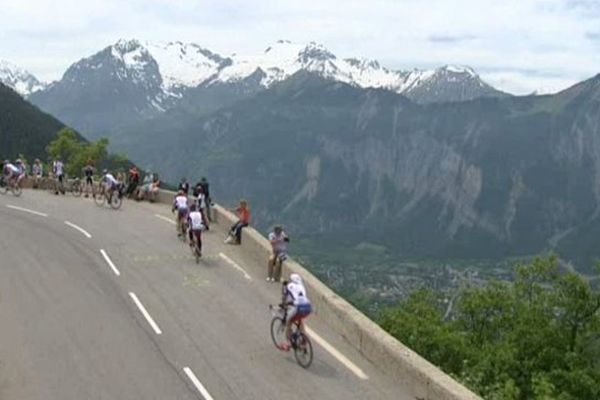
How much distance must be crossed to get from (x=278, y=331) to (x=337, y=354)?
5.10 ft

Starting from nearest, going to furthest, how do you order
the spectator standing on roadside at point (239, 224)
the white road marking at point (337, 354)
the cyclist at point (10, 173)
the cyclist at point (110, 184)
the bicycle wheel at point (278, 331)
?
1. the white road marking at point (337, 354)
2. the bicycle wheel at point (278, 331)
3. the spectator standing on roadside at point (239, 224)
4. the cyclist at point (110, 184)
5. the cyclist at point (10, 173)

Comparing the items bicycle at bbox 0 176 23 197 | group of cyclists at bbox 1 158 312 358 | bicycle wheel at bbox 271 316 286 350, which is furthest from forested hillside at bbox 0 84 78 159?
bicycle wheel at bbox 271 316 286 350

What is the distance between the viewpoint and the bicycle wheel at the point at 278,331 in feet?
61.9

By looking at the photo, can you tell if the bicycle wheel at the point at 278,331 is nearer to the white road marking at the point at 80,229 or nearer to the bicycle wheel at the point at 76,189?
the white road marking at the point at 80,229

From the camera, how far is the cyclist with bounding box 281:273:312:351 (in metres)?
18.0

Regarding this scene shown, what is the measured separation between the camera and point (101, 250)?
29.2 m

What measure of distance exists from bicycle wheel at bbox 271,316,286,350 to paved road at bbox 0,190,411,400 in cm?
23

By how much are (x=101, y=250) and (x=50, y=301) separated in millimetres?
6987

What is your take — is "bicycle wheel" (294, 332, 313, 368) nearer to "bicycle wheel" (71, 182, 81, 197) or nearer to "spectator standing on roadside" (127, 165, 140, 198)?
"spectator standing on roadside" (127, 165, 140, 198)

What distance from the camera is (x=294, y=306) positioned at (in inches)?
711

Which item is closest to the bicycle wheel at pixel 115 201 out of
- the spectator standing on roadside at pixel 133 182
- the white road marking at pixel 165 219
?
the white road marking at pixel 165 219

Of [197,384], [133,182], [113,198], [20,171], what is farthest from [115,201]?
[197,384]

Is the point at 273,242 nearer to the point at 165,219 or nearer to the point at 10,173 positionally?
the point at 165,219

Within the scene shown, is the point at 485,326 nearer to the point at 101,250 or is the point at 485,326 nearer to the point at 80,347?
the point at 101,250
